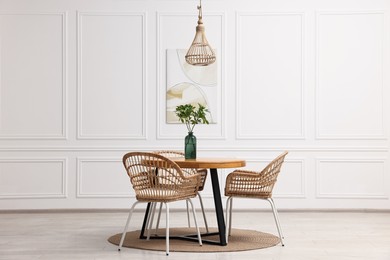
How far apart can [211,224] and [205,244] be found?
124 cm

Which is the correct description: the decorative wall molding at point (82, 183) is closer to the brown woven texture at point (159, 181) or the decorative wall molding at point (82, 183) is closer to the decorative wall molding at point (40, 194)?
the decorative wall molding at point (40, 194)

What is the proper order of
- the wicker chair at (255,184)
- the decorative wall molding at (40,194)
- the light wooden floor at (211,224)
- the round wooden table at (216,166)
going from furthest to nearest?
the decorative wall molding at (40,194), the wicker chair at (255,184), the round wooden table at (216,166), the light wooden floor at (211,224)

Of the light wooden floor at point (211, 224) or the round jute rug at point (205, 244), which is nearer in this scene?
the light wooden floor at point (211, 224)

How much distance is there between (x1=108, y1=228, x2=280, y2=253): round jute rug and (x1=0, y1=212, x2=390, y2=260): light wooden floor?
11 cm

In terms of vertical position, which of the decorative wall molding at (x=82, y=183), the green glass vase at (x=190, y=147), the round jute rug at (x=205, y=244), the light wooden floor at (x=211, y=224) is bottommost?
the light wooden floor at (x=211, y=224)

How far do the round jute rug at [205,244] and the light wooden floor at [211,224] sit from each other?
0.11 m

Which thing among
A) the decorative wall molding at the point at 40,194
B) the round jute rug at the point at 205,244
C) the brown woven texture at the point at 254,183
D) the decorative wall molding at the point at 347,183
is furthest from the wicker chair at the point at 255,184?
the decorative wall molding at the point at 40,194

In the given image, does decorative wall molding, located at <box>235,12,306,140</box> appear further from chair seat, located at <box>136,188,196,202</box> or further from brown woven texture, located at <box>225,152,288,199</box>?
chair seat, located at <box>136,188,196,202</box>

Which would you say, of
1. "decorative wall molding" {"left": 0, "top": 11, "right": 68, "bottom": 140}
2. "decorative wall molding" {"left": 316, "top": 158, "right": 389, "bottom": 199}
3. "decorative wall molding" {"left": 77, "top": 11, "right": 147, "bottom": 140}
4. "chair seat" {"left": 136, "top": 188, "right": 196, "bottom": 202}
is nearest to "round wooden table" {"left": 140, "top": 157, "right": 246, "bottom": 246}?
"chair seat" {"left": 136, "top": 188, "right": 196, "bottom": 202}

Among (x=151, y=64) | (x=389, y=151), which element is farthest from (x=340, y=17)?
(x=151, y=64)

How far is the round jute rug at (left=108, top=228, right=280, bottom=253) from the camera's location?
4.80 metres

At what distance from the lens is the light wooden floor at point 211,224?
4574 mm

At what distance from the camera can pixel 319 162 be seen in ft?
23.6

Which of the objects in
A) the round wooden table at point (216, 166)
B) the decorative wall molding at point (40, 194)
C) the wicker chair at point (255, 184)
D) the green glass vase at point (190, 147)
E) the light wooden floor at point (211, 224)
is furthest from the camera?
the decorative wall molding at point (40, 194)
